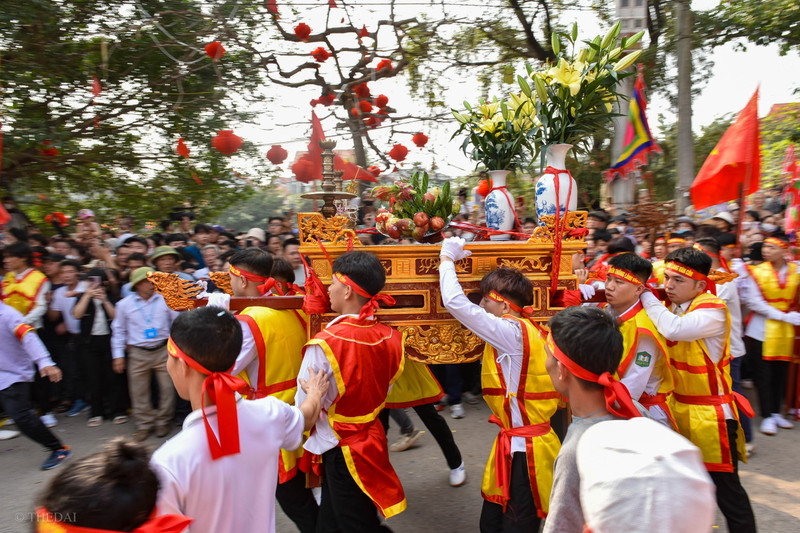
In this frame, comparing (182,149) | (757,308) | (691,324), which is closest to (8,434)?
(182,149)

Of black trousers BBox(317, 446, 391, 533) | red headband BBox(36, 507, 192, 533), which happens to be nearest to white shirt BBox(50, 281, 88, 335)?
black trousers BBox(317, 446, 391, 533)

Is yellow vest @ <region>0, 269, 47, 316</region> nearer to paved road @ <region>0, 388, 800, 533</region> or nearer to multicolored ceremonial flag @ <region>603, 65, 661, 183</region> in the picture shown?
paved road @ <region>0, 388, 800, 533</region>

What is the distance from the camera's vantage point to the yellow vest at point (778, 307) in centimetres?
478

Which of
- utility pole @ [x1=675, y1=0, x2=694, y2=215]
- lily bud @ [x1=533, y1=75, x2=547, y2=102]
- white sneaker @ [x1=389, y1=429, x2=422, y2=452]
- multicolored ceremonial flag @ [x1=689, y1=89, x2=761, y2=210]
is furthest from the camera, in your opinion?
utility pole @ [x1=675, y1=0, x2=694, y2=215]

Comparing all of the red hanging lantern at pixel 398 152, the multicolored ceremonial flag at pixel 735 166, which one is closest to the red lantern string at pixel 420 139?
the red hanging lantern at pixel 398 152

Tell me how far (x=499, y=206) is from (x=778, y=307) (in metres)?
3.47

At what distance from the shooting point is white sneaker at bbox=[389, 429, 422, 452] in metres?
4.44

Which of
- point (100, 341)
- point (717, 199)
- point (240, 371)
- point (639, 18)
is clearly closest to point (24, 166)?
point (100, 341)

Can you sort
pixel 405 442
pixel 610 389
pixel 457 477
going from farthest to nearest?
pixel 405 442 → pixel 457 477 → pixel 610 389

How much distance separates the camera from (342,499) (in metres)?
2.45

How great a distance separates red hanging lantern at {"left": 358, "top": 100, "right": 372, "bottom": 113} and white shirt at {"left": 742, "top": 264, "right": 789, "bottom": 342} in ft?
15.2

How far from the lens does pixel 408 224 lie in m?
2.84

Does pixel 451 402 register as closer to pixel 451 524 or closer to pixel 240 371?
pixel 451 524

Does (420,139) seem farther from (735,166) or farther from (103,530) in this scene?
(103,530)
